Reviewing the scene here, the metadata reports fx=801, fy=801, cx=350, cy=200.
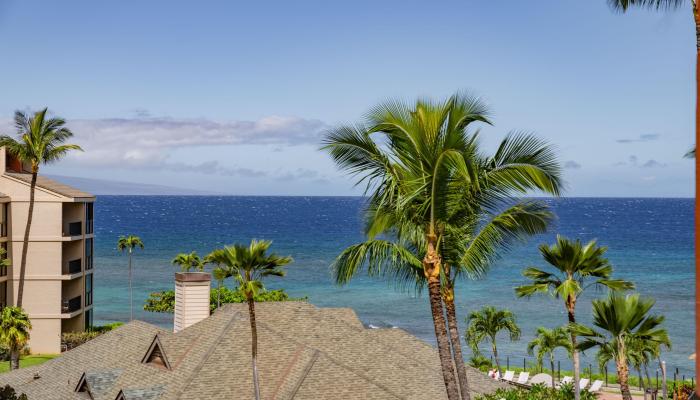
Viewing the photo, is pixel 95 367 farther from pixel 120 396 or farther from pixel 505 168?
pixel 505 168

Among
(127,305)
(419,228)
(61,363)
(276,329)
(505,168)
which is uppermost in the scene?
(505,168)

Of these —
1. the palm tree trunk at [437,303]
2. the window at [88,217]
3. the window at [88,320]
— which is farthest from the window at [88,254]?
the palm tree trunk at [437,303]

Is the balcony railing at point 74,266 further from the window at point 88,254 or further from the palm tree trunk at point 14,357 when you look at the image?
the palm tree trunk at point 14,357

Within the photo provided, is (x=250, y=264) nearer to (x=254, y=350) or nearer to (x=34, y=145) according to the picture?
(x=254, y=350)

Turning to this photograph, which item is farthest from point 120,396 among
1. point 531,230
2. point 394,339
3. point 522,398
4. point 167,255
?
point 167,255

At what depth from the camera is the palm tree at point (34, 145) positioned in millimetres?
58031

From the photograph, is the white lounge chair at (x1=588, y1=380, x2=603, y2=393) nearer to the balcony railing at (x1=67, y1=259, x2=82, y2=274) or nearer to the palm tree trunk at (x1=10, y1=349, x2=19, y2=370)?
the palm tree trunk at (x1=10, y1=349, x2=19, y2=370)

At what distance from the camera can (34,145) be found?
5891 cm

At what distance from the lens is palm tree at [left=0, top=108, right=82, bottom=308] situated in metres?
58.0

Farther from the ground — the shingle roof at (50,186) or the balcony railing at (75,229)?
the shingle roof at (50,186)

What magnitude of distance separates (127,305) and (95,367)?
8667 centimetres

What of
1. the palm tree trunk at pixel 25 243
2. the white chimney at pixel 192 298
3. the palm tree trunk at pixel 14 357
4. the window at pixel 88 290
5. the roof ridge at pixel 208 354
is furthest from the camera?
the window at pixel 88 290

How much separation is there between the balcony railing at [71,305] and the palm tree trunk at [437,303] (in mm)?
47829

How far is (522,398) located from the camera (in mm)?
27438
